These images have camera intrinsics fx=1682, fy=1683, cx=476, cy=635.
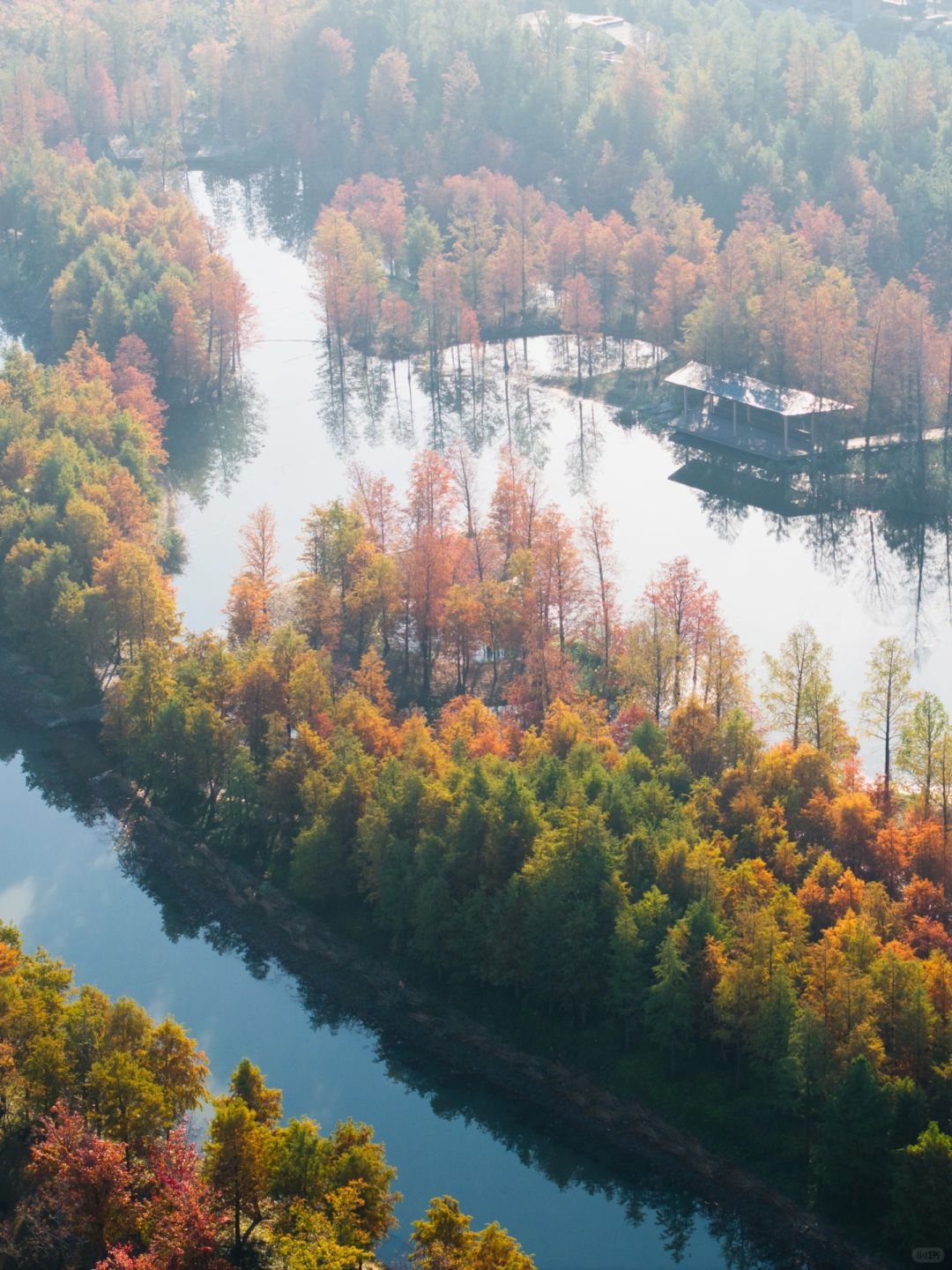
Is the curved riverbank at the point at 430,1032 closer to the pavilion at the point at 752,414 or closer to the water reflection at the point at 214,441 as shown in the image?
the water reflection at the point at 214,441

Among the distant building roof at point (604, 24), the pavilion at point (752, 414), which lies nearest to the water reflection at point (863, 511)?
the pavilion at point (752, 414)

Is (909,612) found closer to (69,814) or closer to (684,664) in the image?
(684,664)

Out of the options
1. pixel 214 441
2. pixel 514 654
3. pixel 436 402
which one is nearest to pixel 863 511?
pixel 514 654

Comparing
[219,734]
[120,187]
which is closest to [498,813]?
[219,734]

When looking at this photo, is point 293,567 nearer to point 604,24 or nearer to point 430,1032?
point 430,1032

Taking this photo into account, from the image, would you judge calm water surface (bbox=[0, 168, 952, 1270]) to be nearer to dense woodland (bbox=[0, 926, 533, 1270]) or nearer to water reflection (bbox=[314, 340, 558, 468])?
water reflection (bbox=[314, 340, 558, 468])

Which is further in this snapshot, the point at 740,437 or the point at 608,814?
the point at 740,437

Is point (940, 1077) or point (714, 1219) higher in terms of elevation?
point (940, 1077)
